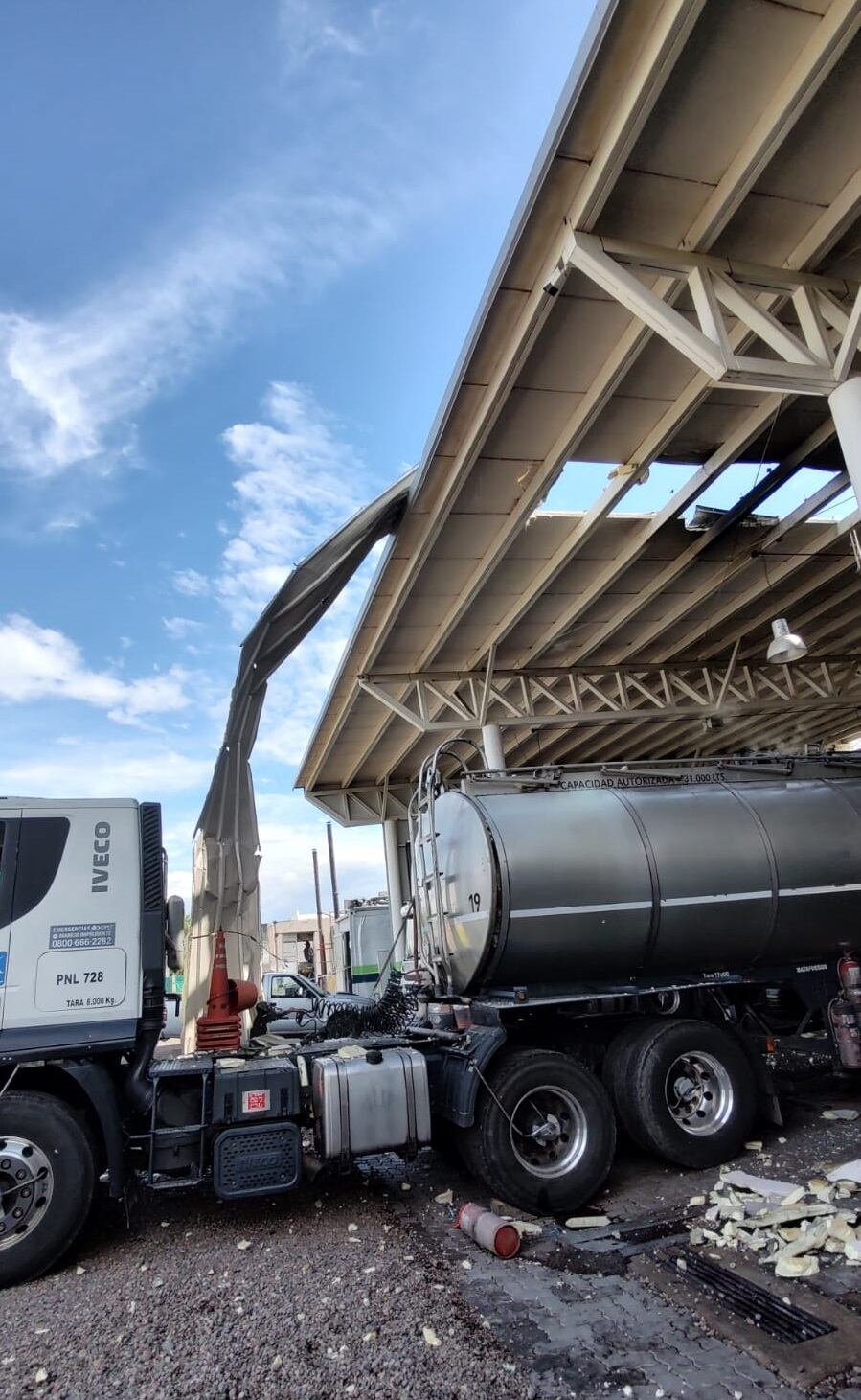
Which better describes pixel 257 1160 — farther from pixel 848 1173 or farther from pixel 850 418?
pixel 850 418

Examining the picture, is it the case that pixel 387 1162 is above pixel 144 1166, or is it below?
below

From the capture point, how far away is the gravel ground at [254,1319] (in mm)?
3051

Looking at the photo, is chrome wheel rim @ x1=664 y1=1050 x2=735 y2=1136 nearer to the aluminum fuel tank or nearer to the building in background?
the aluminum fuel tank

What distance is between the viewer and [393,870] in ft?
59.0

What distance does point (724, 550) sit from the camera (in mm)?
9516

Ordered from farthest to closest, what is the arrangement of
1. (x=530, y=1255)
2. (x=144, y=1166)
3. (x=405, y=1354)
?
(x=144, y=1166)
(x=530, y=1255)
(x=405, y=1354)

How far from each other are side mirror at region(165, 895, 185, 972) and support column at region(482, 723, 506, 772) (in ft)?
23.1

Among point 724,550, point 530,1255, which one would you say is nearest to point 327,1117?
point 530,1255

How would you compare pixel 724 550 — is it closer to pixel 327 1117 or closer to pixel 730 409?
pixel 730 409

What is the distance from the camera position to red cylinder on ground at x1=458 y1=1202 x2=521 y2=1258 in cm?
422

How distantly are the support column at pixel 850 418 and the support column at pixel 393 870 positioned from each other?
14.2m

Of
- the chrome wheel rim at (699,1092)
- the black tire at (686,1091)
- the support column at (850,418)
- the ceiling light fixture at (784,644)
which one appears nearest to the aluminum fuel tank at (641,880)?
the black tire at (686,1091)

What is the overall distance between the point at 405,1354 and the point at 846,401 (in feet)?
19.5

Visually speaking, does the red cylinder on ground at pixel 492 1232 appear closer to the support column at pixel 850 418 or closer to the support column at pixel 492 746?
the support column at pixel 850 418
